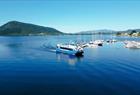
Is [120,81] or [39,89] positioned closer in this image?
[39,89]

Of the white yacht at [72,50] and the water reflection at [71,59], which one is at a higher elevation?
the white yacht at [72,50]

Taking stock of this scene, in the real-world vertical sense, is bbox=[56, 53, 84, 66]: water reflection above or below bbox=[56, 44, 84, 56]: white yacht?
below

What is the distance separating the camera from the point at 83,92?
37.3 metres

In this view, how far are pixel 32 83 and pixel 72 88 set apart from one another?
971cm

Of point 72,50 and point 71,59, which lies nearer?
point 71,59

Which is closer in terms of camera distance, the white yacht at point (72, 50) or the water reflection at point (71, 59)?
the water reflection at point (71, 59)

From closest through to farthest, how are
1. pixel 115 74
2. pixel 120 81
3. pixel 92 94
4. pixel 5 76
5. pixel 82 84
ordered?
1. pixel 92 94
2. pixel 82 84
3. pixel 120 81
4. pixel 5 76
5. pixel 115 74

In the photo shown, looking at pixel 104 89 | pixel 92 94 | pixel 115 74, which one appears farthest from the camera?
pixel 115 74

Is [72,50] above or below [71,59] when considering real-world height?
above

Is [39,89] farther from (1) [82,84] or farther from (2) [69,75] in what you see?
(2) [69,75]

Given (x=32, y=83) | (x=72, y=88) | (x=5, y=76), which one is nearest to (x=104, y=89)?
(x=72, y=88)

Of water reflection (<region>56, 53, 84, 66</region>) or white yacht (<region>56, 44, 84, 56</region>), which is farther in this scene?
white yacht (<region>56, 44, 84, 56</region>)

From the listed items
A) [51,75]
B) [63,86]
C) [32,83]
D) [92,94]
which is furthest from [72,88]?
[51,75]

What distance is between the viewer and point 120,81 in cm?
4616
